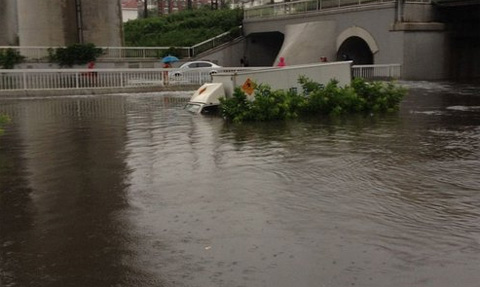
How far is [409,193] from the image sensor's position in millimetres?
7047

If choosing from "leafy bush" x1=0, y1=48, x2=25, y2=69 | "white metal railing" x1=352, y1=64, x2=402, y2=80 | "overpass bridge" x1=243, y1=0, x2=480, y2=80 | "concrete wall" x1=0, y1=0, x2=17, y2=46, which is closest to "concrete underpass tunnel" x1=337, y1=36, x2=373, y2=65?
"overpass bridge" x1=243, y1=0, x2=480, y2=80

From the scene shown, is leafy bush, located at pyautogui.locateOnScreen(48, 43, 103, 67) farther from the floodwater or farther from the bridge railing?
the floodwater

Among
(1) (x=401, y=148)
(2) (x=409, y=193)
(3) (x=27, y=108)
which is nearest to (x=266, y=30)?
(3) (x=27, y=108)

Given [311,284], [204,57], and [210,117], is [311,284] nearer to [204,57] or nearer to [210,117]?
[210,117]

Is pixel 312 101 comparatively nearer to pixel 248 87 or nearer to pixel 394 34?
pixel 248 87

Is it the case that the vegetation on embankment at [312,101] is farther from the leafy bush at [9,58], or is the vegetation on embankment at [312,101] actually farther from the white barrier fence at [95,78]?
the leafy bush at [9,58]

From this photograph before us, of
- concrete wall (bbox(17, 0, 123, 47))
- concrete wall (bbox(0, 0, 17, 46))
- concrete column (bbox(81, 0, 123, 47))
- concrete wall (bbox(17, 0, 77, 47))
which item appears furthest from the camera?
concrete wall (bbox(0, 0, 17, 46))

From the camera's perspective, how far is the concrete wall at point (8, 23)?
174ft

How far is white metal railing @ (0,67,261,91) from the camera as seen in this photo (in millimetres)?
24344

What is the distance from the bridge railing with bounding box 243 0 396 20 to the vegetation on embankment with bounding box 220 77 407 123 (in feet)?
63.8

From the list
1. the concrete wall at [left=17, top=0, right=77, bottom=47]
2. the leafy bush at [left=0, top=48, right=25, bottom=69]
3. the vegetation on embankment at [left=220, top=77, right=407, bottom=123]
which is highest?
the concrete wall at [left=17, top=0, right=77, bottom=47]

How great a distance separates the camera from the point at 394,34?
33281mm

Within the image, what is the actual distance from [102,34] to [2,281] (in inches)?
1537

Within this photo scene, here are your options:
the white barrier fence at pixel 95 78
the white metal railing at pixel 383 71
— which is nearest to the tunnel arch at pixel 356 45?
the white metal railing at pixel 383 71
